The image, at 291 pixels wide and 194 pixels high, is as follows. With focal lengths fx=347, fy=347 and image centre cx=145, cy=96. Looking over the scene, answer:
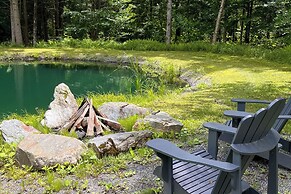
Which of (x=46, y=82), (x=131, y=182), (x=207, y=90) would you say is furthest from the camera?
(x=46, y=82)

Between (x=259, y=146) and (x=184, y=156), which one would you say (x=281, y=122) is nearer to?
(x=259, y=146)

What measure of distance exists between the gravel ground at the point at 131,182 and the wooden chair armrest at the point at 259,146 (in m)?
0.81

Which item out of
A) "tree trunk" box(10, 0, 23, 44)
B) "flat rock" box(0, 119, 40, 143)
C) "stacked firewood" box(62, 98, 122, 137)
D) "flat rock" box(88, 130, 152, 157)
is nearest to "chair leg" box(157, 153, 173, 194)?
"flat rock" box(88, 130, 152, 157)

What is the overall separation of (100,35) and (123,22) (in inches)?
59.5

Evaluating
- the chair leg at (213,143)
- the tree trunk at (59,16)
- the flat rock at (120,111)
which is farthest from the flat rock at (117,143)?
the tree trunk at (59,16)

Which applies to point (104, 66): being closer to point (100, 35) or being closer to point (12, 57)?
point (12, 57)

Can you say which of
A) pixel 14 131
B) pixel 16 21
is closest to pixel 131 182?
pixel 14 131

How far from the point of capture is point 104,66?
1215 cm

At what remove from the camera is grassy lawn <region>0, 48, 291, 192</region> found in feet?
15.1

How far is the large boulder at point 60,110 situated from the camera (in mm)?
4555

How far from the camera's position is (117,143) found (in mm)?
3396

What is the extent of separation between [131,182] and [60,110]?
2.26 meters

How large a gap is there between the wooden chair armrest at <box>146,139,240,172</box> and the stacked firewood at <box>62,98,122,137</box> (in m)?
2.19

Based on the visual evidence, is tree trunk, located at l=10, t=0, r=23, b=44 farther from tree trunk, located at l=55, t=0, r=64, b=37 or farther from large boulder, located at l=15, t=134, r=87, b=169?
large boulder, located at l=15, t=134, r=87, b=169
